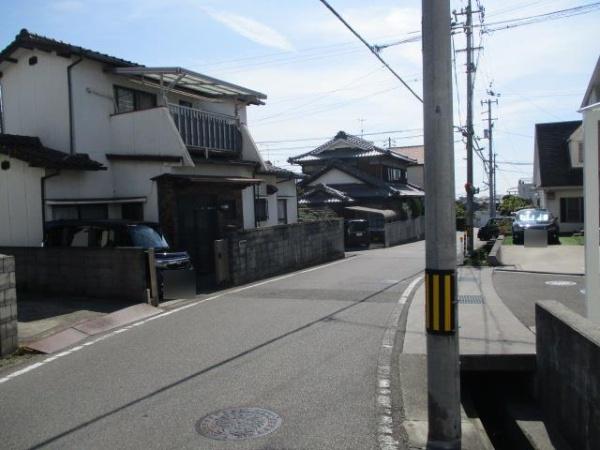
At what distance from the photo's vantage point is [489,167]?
5100 centimetres

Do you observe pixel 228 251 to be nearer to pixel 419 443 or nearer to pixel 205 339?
pixel 205 339

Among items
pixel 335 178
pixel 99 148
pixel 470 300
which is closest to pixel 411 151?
pixel 335 178

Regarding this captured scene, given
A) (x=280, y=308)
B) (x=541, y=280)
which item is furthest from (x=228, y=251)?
(x=541, y=280)

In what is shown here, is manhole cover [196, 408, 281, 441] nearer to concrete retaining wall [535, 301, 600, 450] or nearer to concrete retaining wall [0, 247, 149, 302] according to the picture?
concrete retaining wall [535, 301, 600, 450]

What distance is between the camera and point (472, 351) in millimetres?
7180

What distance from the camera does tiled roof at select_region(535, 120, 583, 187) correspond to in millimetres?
32281

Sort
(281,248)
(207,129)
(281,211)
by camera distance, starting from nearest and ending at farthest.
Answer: (281,248)
(207,129)
(281,211)

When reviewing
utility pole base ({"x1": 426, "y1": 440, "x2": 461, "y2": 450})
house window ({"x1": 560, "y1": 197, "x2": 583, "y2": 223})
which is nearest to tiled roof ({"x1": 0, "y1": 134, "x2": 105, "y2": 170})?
utility pole base ({"x1": 426, "y1": 440, "x2": 461, "y2": 450})

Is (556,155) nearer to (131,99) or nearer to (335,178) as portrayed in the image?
(335,178)

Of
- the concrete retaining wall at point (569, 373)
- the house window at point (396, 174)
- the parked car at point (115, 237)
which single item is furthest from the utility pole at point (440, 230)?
the house window at point (396, 174)

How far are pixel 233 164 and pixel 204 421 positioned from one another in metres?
13.6

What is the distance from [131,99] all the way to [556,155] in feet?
88.8

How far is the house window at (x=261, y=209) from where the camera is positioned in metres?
20.1

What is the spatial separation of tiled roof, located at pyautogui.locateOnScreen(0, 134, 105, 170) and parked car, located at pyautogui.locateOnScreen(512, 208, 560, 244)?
1995 centimetres
